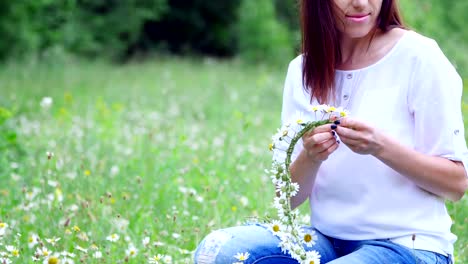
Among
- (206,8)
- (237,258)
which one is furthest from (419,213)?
(206,8)

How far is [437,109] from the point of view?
91.4 inches

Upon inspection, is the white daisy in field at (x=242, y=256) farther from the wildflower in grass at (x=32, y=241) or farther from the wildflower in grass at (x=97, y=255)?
the wildflower in grass at (x=32, y=241)

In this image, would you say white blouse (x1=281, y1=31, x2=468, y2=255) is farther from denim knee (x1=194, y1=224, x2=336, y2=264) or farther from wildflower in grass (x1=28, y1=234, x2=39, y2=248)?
wildflower in grass (x1=28, y1=234, x2=39, y2=248)

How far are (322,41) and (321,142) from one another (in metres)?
0.42

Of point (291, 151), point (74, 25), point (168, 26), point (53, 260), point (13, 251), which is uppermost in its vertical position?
point (291, 151)

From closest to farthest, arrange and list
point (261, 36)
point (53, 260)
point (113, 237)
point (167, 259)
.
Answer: point (53, 260) → point (167, 259) → point (113, 237) → point (261, 36)

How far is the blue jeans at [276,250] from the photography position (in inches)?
91.4

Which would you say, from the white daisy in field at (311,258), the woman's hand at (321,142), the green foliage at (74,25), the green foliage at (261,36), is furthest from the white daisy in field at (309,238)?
the green foliage at (261,36)

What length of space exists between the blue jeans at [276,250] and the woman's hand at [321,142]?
0.28 m

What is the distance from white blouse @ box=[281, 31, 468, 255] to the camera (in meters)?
2.33

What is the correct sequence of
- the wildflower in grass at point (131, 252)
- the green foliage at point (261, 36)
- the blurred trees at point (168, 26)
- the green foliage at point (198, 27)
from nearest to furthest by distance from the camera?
1. the wildflower in grass at point (131, 252)
2. the blurred trees at point (168, 26)
3. the green foliage at point (261, 36)
4. the green foliage at point (198, 27)

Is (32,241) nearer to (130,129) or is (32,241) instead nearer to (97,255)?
(97,255)

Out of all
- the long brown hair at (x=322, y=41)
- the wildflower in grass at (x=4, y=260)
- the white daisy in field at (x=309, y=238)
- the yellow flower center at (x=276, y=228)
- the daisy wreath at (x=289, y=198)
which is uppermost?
the long brown hair at (x=322, y=41)

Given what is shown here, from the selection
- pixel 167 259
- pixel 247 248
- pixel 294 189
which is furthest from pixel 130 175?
pixel 294 189
